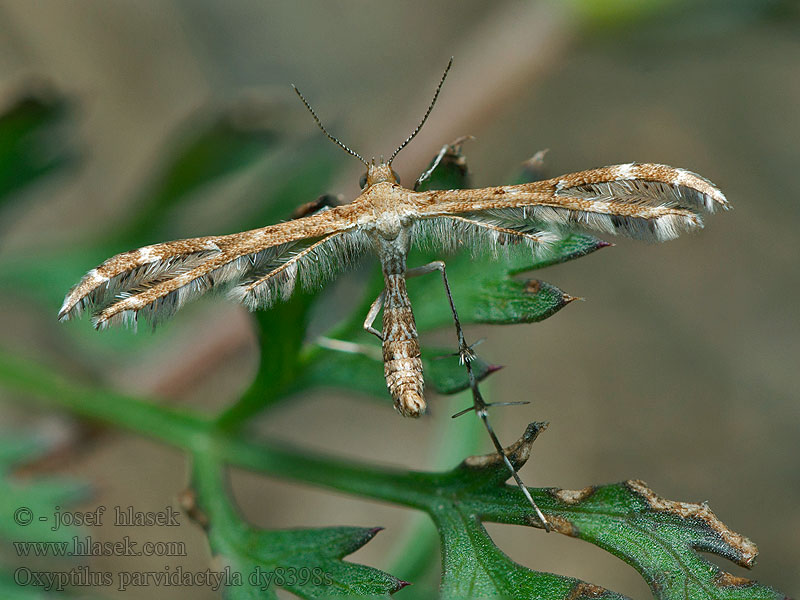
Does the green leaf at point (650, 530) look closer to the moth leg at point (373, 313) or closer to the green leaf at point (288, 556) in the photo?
the green leaf at point (288, 556)

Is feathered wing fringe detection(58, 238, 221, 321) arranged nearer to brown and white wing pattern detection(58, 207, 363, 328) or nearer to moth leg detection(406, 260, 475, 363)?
brown and white wing pattern detection(58, 207, 363, 328)

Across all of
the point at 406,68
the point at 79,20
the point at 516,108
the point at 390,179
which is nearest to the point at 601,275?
the point at 516,108

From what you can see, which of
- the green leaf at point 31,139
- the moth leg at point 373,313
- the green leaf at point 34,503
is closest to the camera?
the moth leg at point 373,313

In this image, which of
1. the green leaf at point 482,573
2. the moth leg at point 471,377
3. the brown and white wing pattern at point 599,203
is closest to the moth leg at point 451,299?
the moth leg at point 471,377

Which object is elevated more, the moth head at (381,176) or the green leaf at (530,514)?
the moth head at (381,176)

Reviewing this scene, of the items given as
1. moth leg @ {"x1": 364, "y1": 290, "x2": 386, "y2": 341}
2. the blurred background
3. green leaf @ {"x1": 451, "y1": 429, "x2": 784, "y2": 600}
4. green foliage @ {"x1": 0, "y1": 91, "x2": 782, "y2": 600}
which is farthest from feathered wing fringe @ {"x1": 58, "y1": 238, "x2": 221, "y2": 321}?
the blurred background

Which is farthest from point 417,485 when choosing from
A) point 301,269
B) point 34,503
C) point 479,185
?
point 479,185
